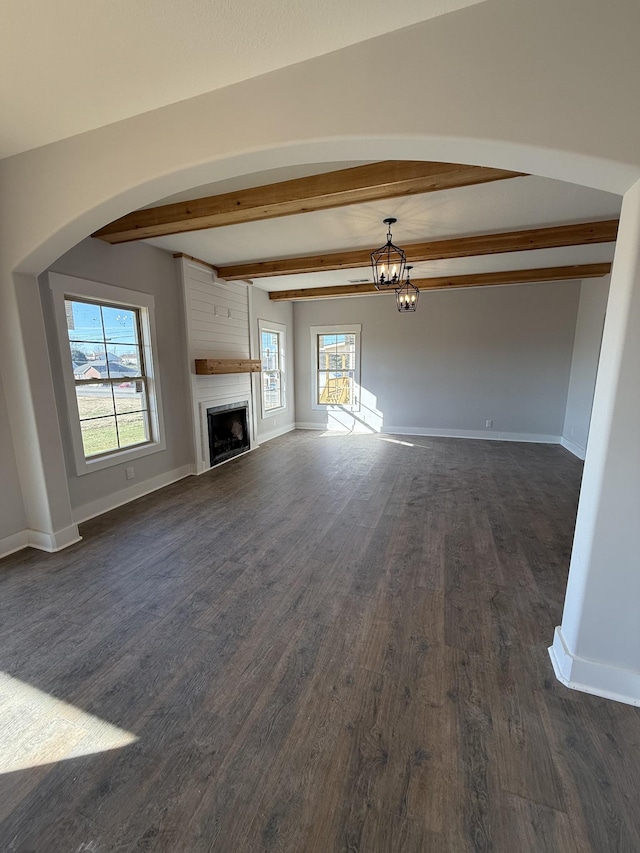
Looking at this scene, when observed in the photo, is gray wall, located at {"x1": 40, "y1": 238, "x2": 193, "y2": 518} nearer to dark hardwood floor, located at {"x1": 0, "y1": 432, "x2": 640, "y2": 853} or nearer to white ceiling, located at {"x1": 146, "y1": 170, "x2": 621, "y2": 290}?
white ceiling, located at {"x1": 146, "y1": 170, "x2": 621, "y2": 290}

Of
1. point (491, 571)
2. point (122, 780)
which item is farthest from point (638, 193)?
point (122, 780)

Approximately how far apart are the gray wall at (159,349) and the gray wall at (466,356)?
133 inches

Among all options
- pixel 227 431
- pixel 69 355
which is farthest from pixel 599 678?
pixel 227 431

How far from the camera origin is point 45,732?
1412 millimetres

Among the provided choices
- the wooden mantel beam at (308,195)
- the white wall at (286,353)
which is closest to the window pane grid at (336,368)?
the white wall at (286,353)

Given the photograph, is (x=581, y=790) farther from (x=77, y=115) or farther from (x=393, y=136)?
(x=77, y=115)

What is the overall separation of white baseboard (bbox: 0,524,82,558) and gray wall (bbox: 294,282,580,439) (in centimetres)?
533

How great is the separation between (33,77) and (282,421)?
18.9ft

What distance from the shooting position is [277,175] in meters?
2.43

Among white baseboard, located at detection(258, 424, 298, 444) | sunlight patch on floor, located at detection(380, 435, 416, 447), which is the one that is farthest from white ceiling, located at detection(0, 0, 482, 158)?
sunlight patch on floor, located at detection(380, 435, 416, 447)

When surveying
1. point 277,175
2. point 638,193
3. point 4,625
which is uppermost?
point 277,175

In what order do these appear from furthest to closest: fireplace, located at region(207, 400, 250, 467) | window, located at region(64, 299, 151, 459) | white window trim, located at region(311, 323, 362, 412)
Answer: white window trim, located at region(311, 323, 362, 412)
fireplace, located at region(207, 400, 250, 467)
window, located at region(64, 299, 151, 459)

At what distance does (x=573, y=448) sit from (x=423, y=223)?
14.3 feet

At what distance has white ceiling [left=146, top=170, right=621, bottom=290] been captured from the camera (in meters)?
2.64
